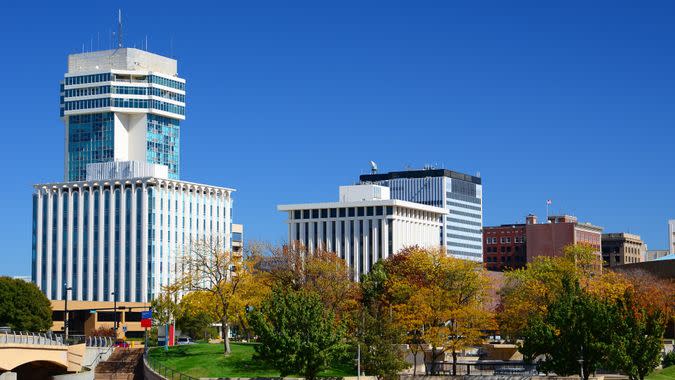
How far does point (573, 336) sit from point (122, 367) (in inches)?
1687

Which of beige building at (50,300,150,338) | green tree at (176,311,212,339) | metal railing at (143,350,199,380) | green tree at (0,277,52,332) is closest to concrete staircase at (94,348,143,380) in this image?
metal railing at (143,350,199,380)

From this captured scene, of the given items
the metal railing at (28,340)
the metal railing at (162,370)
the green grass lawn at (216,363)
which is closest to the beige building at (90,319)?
the metal railing at (28,340)

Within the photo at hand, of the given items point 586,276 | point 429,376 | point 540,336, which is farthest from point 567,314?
point 586,276

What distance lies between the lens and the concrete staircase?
9900 cm

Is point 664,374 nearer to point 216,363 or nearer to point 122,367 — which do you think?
point 216,363

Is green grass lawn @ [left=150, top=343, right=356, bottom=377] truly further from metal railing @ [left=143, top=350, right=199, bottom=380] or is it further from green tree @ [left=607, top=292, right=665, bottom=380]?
green tree @ [left=607, top=292, right=665, bottom=380]

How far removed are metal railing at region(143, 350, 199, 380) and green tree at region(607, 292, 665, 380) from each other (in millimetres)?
32421

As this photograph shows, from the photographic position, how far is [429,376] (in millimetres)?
89250

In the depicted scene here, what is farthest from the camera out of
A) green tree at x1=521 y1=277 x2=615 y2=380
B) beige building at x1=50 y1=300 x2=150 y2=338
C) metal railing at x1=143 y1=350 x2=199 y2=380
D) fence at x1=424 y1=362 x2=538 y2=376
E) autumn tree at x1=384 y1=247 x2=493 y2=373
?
beige building at x1=50 y1=300 x2=150 y2=338

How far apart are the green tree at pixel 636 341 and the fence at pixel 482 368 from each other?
11.4m

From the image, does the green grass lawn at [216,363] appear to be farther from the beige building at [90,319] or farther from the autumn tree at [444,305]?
the beige building at [90,319]

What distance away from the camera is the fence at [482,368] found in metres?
87.9

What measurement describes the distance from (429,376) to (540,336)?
1276 cm

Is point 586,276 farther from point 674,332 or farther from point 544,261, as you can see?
point 674,332
